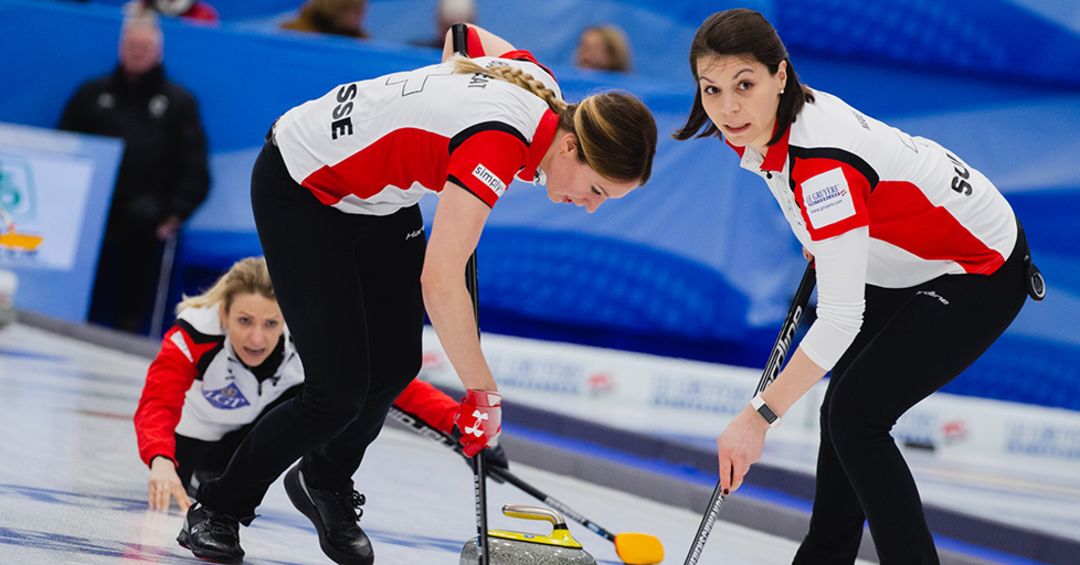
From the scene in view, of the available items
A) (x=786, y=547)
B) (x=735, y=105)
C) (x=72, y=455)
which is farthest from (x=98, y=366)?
(x=735, y=105)

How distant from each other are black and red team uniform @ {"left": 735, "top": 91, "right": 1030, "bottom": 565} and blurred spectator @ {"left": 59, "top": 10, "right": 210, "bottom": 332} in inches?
193

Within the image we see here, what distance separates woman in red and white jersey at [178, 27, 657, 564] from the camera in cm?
247

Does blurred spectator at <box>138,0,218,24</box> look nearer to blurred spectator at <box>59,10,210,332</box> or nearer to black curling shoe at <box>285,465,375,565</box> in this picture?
blurred spectator at <box>59,10,210,332</box>

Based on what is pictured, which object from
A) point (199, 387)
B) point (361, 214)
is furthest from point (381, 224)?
point (199, 387)

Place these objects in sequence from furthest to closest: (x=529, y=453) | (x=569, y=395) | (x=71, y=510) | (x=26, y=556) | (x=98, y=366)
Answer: (x=569, y=395) < (x=98, y=366) < (x=529, y=453) < (x=71, y=510) < (x=26, y=556)

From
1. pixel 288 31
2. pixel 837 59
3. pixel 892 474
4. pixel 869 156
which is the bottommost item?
pixel 892 474

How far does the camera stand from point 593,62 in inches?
289

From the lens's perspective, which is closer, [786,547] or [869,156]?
[869,156]

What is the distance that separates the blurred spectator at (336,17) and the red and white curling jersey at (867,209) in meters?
4.87

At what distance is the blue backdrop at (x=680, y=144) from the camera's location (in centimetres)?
713

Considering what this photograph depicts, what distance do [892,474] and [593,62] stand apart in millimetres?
4937

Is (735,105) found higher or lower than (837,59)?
lower

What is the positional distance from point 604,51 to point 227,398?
13.5 feet

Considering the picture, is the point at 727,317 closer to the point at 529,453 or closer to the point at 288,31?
the point at 529,453
